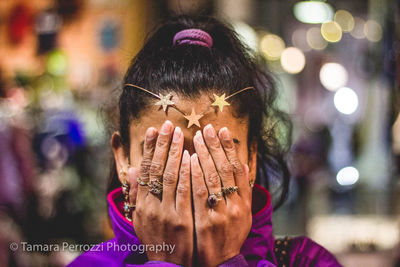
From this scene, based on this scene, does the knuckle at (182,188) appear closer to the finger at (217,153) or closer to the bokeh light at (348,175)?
the finger at (217,153)

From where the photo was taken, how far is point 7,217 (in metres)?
3.83

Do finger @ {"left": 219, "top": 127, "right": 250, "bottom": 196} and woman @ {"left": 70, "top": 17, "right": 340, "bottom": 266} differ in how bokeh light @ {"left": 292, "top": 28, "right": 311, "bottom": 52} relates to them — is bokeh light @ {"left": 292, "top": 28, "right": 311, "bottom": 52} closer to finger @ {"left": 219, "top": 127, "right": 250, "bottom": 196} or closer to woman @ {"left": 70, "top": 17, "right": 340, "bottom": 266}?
woman @ {"left": 70, "top": 17, "right": 340, "bottom": 266}

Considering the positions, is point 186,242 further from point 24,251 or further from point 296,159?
point 296,159

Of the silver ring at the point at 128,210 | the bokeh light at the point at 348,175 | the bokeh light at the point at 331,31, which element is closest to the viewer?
the silver ring at the point at 128,210

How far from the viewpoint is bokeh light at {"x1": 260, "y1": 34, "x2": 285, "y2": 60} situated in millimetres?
5332

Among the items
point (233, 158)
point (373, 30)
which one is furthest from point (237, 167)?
point (373, 30)

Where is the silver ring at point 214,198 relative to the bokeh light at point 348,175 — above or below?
above

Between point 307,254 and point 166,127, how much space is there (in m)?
0.73

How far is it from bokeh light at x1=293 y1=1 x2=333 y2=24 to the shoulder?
286 centimetres

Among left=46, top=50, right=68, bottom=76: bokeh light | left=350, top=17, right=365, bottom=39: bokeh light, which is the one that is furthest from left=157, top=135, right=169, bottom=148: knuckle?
left=350, top=17, right=365, bottom=39: bokeh light

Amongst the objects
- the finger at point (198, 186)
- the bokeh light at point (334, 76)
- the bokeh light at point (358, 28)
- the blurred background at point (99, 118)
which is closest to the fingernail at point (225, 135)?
the finger at point (198, 186)

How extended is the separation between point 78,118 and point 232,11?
2.81 m

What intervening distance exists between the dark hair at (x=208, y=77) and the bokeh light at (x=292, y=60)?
3481mm

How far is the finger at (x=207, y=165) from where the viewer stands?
4.12 feet
